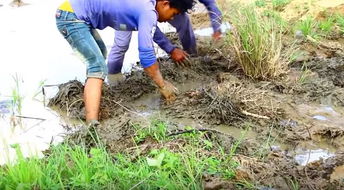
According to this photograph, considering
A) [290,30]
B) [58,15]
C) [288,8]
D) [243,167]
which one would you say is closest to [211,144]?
[243,167]

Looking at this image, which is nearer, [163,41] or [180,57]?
[163,41]

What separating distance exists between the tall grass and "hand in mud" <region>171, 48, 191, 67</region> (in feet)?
1.92

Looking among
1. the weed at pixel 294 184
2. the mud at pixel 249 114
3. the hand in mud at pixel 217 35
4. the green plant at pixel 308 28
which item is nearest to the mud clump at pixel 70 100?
the mud at pixel 249 114

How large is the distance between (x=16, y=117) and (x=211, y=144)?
2001mm

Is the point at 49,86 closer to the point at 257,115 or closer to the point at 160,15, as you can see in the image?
the point at 160,15

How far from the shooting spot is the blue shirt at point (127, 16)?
4.26 meters

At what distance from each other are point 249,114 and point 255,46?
0.93 m

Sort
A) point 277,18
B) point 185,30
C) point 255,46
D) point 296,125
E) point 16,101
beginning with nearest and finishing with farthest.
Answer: point 296,125 → point 16,101 → point 255,46 → point 185,30 → point 277,18

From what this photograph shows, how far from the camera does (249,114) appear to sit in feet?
14.8

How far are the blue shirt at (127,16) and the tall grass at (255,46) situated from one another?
1198 mm

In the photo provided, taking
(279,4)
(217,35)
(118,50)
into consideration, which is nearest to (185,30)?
(217,35)

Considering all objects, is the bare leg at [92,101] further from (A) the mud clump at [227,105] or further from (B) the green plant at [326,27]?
(B) the green plant at [326,27]

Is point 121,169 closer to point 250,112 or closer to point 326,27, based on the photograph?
point 250,112

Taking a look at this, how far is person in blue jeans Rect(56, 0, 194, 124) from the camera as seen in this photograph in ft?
14.3
